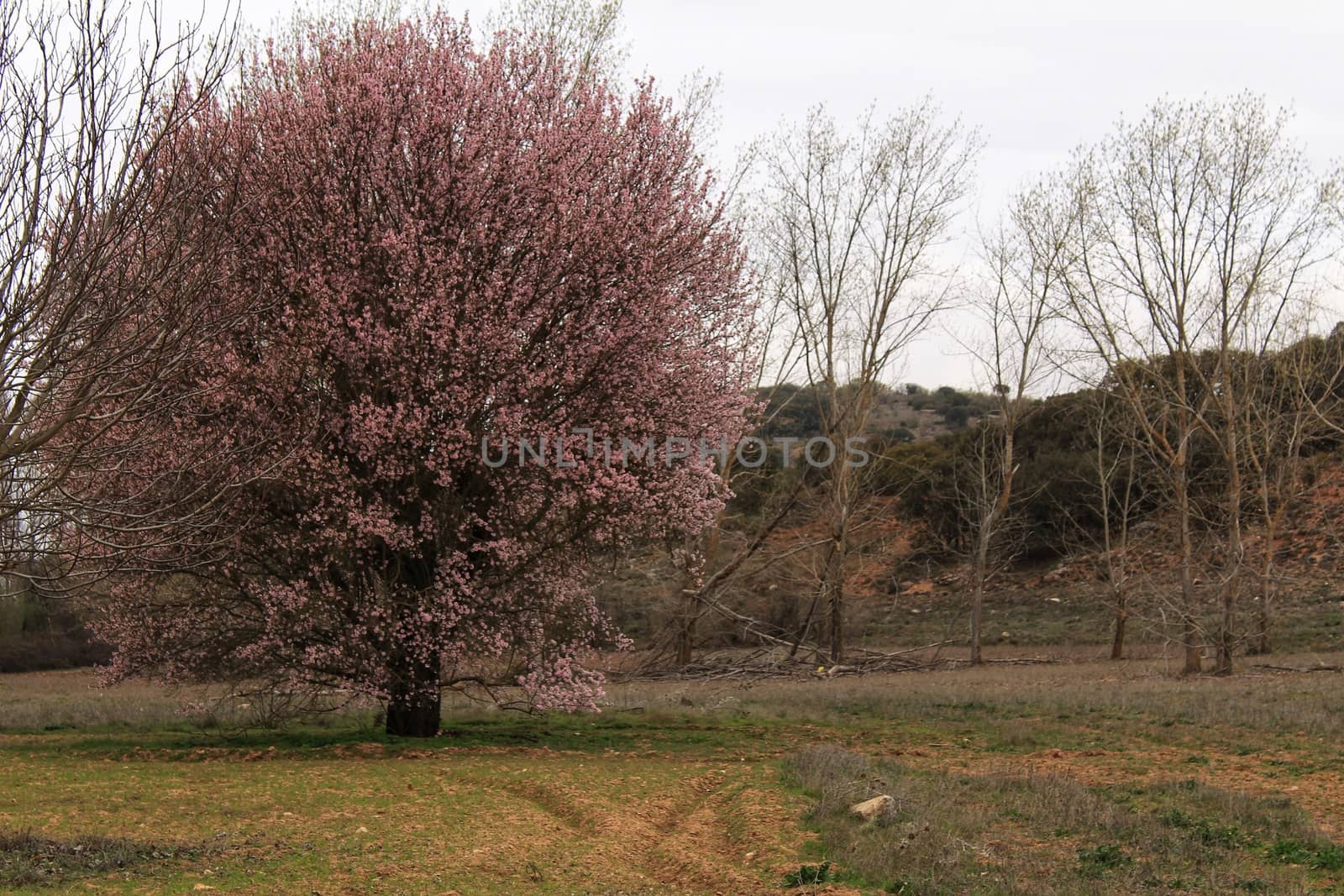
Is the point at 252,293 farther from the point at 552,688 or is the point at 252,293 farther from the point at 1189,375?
the point at 1189,375

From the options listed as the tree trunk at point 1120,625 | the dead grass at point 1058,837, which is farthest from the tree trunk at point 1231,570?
the dead grass at point 1058,837

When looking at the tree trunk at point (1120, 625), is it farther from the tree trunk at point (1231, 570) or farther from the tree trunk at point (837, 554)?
the tree trunk at point (837, 554)

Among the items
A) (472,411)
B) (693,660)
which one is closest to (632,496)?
(472,411)

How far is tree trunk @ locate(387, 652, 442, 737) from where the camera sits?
13584 mm

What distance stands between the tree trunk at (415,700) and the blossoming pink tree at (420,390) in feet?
0.21

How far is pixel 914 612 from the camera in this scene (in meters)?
42.3

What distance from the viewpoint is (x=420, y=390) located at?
1273 centimetres

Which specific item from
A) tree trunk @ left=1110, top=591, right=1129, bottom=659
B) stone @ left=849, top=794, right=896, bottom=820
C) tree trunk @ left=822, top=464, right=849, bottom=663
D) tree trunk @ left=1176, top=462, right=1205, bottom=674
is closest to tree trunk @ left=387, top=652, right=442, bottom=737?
stone @ left=849, top=794, right=896, bottom=820

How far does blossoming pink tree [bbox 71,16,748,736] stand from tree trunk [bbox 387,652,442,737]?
2.5 inches

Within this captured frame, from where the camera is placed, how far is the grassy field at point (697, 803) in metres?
7.18

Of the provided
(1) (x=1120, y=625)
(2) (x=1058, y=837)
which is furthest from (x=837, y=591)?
(2) (x=1058, y=837)

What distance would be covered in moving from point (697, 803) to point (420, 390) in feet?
18.3

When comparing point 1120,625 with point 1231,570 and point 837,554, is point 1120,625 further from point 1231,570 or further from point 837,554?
point 837,554

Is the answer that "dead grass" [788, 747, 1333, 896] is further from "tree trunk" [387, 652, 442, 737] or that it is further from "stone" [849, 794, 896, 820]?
"tree trunk" [387, 652, 442, 737]
